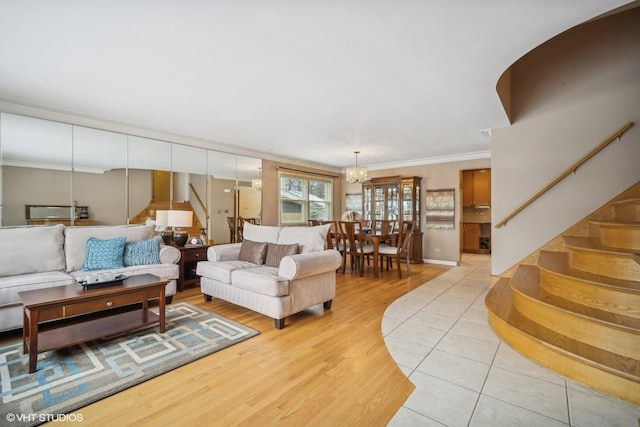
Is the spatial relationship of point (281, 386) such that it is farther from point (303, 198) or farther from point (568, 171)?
point (303, 198)

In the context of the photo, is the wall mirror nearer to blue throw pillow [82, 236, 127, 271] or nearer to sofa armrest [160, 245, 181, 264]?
blue throw pillow [82, 236, 127, 271]

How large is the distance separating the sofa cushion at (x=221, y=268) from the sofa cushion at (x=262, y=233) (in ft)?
1.35

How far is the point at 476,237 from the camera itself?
8.16 metres

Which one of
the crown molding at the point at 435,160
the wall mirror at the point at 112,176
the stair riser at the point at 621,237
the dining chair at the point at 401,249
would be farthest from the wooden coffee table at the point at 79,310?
the crown molding at the point at 435,160

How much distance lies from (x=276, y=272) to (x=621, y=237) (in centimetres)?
325

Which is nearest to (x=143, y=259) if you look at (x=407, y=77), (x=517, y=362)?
(x=407, y=77)

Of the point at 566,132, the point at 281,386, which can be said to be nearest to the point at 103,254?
the point at 281,386

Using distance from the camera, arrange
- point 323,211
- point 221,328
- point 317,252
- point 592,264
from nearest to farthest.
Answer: point 592,264, point 221,328, point 317,252, point 323,211

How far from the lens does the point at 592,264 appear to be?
2.47m

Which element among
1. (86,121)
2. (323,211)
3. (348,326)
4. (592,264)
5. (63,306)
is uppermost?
(86,121)

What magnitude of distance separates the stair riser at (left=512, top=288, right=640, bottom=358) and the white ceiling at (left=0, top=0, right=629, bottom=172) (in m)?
2.03

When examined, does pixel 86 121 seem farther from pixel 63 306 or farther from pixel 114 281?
pixel 63 306

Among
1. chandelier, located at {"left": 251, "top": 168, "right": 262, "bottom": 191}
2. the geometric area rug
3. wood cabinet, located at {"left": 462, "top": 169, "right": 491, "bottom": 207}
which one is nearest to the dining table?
chandelier, located at {"left": 251, "top": 168, "right": 262, "bottom": 191}

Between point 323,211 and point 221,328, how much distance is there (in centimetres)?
531
